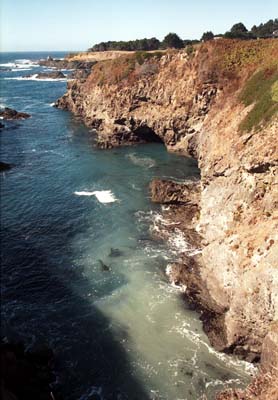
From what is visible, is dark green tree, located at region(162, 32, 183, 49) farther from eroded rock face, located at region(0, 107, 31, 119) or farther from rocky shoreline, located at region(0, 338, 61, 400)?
rocky shoreline, located at region(0, 338, 61, 400)

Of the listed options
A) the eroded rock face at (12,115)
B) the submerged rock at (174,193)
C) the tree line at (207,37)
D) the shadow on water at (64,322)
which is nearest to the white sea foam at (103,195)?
the submerged rock at (174,193)

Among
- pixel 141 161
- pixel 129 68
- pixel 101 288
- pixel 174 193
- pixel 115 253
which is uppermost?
pixel 129 68

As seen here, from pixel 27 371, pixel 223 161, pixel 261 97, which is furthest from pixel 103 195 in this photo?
pixel 27 371

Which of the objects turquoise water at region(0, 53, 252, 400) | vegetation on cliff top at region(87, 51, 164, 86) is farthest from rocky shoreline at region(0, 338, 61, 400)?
vegetation on cliff top at region(87, 51, 164, 86)

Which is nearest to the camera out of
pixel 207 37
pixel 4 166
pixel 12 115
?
pixel 4 166

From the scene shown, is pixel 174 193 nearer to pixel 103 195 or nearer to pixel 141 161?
pixel 103 195

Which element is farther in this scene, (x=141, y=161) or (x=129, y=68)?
(x=129, y=68)
